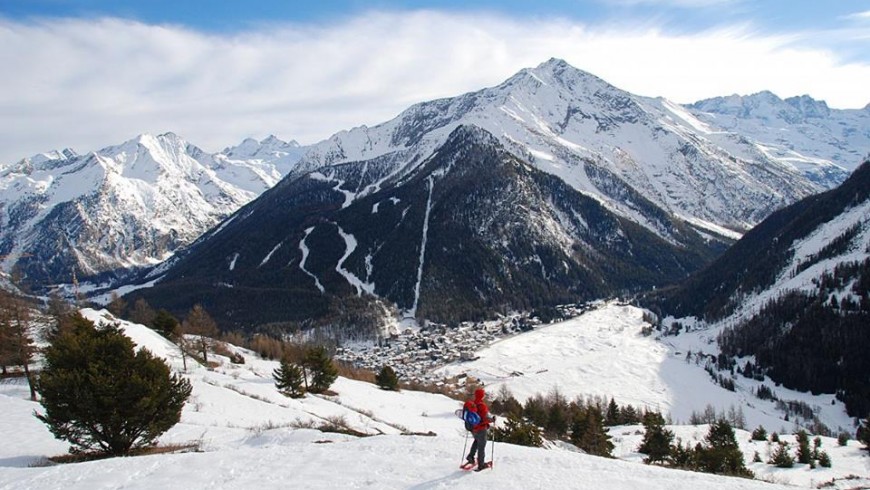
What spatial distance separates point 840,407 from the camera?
112 meters

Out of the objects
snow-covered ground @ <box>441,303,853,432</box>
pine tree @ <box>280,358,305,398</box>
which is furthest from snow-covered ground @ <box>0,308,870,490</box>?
snow-covered ground @ <box>441,303,853,432</box>

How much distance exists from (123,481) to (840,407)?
443 feet

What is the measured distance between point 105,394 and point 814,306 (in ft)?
513

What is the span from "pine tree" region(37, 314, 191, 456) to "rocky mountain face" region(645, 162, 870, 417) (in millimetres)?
128397

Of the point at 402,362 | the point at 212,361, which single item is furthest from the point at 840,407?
the point at 212,361

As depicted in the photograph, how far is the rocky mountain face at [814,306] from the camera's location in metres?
121

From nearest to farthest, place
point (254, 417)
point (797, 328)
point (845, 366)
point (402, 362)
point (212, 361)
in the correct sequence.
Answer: point (254, 417) < point (212, 361) < point (845, 366) < point (797, 328) < point (402, 362)

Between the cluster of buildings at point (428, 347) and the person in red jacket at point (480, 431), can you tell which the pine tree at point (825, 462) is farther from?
the cluster of buildings at point (428, 347)

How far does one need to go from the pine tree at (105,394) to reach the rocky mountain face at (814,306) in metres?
128

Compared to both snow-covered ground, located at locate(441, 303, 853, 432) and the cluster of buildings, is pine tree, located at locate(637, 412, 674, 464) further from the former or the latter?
the cluster of buildings

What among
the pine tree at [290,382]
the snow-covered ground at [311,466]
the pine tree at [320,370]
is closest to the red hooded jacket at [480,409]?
the snow-covered ground at [311,466]

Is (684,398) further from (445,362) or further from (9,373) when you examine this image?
(9,373)

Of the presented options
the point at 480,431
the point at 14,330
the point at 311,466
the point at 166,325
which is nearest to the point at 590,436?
the point at 480,431

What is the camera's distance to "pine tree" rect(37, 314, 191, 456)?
75.2ft
